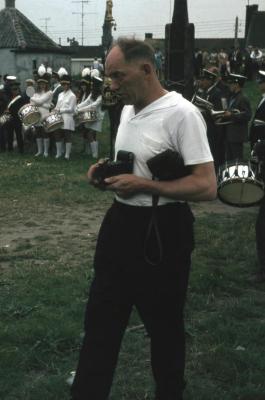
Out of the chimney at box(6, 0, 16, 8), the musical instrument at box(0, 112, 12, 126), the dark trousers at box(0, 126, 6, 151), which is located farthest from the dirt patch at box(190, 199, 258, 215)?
the chimney at box(6, 0, 16, 8)

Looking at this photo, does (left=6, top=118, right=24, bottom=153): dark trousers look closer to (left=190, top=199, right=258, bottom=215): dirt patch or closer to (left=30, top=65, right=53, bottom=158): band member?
(left=30, top=65, right=53, bottom=158): band member

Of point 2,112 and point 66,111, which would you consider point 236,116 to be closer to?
point 66,111

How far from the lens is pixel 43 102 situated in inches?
672

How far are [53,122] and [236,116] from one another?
22.1 ft

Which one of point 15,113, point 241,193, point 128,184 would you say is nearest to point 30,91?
point 15,113

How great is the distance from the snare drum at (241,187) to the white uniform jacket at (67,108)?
36.0 feet

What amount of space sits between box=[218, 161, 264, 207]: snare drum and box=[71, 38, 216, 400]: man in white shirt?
2526 millimetres

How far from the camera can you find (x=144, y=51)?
3180mm

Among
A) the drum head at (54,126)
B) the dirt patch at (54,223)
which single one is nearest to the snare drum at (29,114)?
the drum head at (54,126)

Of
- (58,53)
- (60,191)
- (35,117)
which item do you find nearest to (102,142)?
(35,117)

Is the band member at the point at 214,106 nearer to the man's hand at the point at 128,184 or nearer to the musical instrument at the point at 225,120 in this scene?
the musical instrument at the point at 225,120

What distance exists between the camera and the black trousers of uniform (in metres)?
3.26

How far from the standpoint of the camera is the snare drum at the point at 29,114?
16.8 meters

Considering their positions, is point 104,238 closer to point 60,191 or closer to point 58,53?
point 60,191
